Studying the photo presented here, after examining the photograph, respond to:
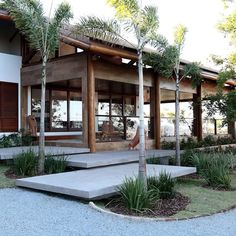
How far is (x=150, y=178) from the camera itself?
7668mm

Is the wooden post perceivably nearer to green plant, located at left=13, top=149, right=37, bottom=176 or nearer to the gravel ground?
green plant, located at left=13, top=149, right=37, bottom=176

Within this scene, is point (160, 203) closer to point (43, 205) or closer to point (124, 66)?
point (43, 205)

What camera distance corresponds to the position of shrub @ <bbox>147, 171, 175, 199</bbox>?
23.8 ft

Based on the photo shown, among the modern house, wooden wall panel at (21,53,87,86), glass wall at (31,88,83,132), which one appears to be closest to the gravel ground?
the modern house

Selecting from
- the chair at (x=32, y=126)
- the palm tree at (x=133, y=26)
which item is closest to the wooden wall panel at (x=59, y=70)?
the chair at (x=32, y=126)

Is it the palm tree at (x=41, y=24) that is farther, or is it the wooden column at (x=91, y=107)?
the wooden column at (x=91, y=107)

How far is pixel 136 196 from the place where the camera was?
20.5 feet

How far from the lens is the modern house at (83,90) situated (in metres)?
11.9

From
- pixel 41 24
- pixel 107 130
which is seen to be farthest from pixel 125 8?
pixel 107 130

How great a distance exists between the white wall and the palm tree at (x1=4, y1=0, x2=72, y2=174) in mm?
5249

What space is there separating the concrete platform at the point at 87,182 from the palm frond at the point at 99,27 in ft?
11.4

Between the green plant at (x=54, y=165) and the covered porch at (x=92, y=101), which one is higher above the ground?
the covered porch at (x=92, y=101)

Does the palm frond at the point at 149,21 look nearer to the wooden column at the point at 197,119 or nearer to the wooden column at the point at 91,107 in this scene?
the wooden column at the point at 91,107

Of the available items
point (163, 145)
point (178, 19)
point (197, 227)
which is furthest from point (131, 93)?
point (197, 227)
